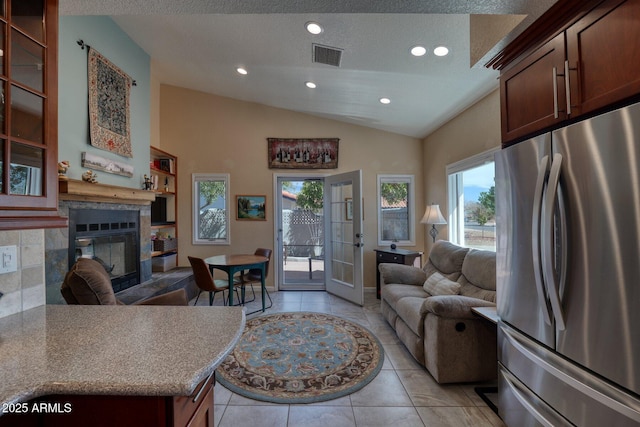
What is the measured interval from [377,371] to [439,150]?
10.6ft

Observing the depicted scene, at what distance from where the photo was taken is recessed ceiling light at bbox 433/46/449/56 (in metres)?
2.39

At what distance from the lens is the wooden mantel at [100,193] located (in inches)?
98.0

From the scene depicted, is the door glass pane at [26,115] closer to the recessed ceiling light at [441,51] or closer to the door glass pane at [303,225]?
the recessed ceiling light at [441,51]

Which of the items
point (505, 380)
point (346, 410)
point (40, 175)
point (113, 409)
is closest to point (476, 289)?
point (505, 380)

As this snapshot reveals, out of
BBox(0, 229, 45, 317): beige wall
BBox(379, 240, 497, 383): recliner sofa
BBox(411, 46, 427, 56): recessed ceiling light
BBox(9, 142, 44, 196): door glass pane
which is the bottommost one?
BBox(379, 240, 497, 383): recliner sofa

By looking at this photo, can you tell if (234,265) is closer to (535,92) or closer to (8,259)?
(8,259)

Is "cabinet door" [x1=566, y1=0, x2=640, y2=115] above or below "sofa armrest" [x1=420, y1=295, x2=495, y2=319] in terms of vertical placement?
above

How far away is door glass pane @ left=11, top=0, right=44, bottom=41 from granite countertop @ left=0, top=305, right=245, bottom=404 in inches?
46.0

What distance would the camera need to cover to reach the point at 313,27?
2.43 m

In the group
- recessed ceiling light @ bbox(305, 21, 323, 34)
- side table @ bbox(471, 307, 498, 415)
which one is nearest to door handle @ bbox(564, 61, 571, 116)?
side table @ bbox(471, 307, 498, 415)

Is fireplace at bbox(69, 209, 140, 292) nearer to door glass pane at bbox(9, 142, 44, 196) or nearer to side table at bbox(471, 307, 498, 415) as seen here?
door glass pane at bbox(9, 142, 44, 196)

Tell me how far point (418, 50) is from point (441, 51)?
0.66ft

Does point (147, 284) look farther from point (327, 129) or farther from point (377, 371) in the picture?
point (327, 129)

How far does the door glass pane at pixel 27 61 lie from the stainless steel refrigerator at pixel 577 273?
2.14 metres
